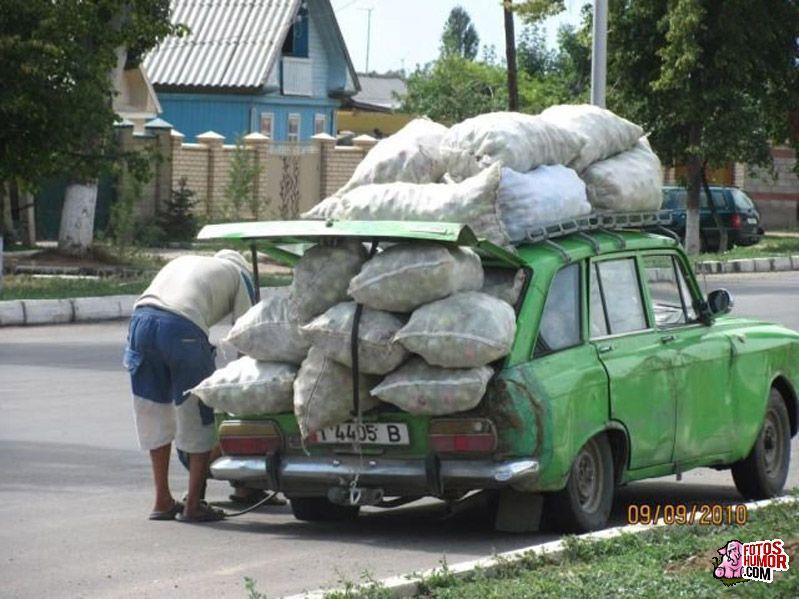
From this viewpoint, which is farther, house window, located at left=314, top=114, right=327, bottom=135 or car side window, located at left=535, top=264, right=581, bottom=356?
house window, located at left=314, top=114, right=327, bottom=135

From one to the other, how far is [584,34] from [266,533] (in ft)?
104

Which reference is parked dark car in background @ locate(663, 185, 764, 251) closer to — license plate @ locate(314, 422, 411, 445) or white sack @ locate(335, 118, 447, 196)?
white sack @ locate(335, 118, 447, 196)

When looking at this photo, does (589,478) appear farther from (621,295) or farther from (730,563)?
(730,563)

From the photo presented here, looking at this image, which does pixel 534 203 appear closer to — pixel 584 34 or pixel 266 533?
pixel 266 533

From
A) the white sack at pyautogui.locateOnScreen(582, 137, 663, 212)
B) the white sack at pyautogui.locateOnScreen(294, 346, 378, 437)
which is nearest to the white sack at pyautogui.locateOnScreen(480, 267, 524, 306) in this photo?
the white sack at pyautogui.locateOnScreen(294, 346, 378, 437)

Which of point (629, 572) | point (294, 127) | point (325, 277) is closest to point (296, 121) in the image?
point (294, 127)

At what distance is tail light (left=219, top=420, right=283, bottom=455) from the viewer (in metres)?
9.09

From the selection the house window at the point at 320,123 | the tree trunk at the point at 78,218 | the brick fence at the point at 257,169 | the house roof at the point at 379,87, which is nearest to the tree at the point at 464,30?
the house roof at the point at 379,87

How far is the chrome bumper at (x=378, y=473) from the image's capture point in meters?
8.47

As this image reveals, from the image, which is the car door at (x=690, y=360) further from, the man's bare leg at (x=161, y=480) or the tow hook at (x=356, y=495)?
the man's bare leg at (x=161, y=480)

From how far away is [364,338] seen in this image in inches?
336

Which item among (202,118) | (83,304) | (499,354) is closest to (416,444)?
(499,354)
